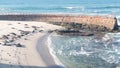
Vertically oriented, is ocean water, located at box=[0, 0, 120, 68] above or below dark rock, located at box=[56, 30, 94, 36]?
above

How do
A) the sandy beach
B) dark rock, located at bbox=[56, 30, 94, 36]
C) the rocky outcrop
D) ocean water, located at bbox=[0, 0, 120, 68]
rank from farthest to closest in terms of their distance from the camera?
the rocky outcrop < dark rock, located at bbox=[56, 30, 94, 36] < ocean water, located at bbox=[0, 0, 120, 68] < the sandy beach

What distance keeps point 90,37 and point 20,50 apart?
1576 cm

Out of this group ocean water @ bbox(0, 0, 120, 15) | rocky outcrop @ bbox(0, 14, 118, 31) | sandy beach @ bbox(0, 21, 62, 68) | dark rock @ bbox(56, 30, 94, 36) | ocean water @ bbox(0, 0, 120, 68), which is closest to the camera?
sandy beach @ bbox(0, 21, 62, 68)

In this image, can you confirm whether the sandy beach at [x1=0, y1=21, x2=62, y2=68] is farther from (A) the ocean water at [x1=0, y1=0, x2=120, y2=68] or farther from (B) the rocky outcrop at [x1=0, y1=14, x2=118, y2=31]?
(B) the rocky outcrop at [x1=0, y1=14, x2=118, y2=31]

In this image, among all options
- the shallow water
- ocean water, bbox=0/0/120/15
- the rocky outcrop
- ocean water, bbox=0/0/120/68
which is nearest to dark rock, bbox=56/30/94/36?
ocean water, bbox=0/0/120/68

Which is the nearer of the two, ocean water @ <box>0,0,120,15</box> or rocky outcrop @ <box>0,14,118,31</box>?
rocky outcrop @ <box>0,14,118,31</box>

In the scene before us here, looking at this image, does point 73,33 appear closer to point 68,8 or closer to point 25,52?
point 25,52

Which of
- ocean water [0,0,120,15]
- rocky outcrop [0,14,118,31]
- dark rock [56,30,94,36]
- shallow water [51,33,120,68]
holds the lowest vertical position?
ocean water [0,0,120,15]

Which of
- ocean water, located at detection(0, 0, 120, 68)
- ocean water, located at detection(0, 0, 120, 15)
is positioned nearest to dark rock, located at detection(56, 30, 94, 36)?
ocean water, located at detection(0, 0, 120, 68)

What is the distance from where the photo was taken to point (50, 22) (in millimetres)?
72375

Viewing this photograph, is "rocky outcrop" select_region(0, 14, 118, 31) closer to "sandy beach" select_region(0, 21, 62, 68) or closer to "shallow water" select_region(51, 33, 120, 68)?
"shallow water" select_region(51, 33, 120, 68)

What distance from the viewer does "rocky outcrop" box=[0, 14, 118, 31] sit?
6209 cm

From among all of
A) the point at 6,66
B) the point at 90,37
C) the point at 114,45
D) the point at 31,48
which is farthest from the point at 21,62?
the point at 90,37

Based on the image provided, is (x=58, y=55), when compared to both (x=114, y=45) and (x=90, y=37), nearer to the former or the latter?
(x=114, y=45)
